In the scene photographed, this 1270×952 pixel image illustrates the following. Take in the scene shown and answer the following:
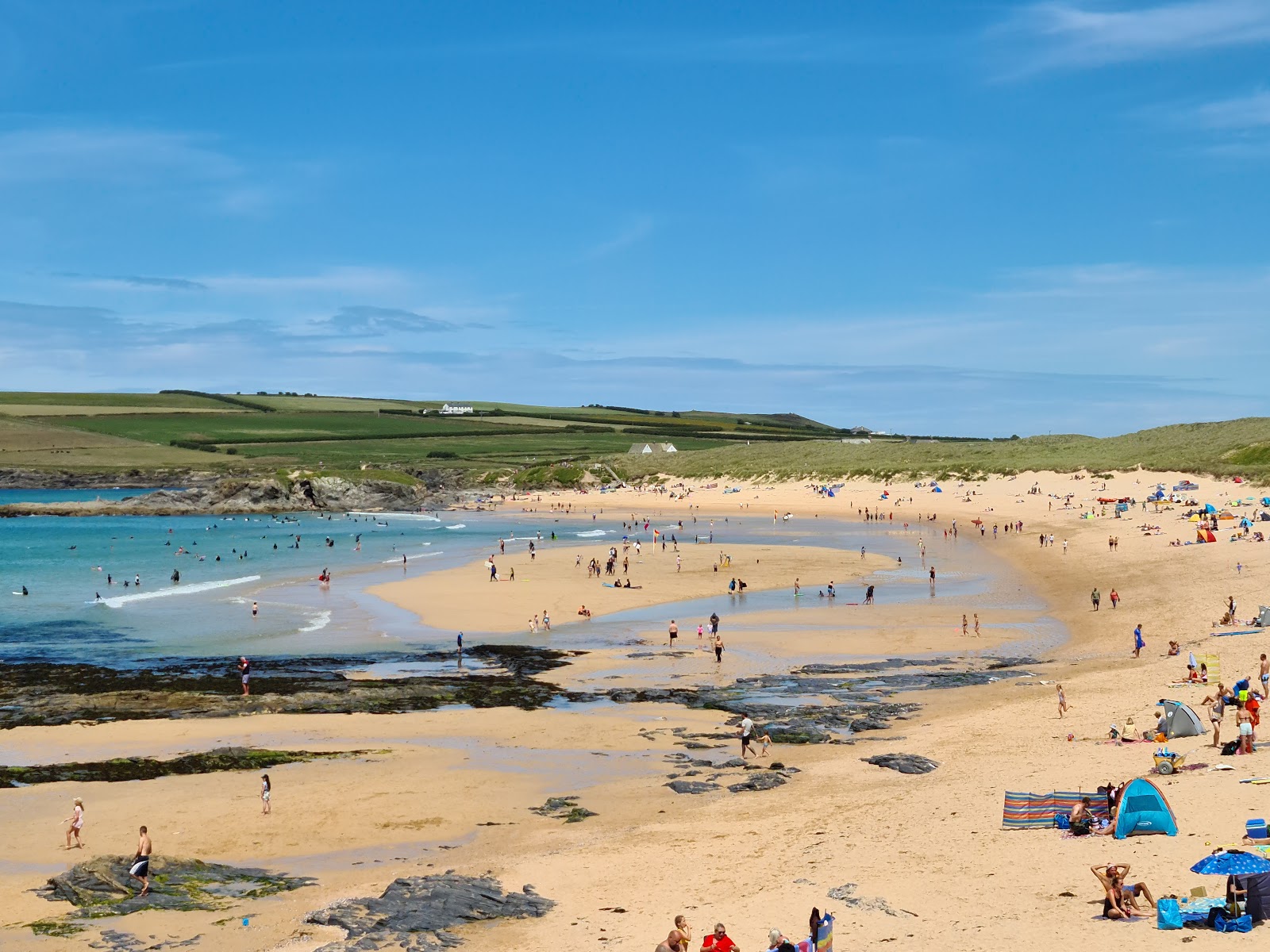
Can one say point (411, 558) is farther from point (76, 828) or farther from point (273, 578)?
point (76, 828)

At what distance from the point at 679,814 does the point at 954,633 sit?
19733mm

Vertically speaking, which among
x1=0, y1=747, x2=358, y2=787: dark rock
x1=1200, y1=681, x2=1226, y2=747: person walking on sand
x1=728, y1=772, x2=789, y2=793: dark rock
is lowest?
x1=0, y1=747, x2=358, y2=787: dark rock

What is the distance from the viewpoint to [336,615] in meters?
43.1

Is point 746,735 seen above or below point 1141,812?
below

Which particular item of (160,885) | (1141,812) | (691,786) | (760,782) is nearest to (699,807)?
(691,786)

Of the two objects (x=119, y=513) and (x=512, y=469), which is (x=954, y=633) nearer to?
(x=119, y=513)

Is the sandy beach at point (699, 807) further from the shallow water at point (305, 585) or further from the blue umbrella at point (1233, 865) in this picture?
the shallow water at point (305, 585)

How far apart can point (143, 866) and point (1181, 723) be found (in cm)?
1731

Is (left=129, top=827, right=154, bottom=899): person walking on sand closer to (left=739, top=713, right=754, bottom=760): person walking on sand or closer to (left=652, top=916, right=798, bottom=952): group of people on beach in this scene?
(left=652, top=916, right=798, bottom=952): group of people on beach

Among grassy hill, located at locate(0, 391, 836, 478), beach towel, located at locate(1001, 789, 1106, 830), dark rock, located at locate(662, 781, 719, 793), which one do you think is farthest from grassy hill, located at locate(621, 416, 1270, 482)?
beach towel, located at locate(1001, 789, 1106, 830)

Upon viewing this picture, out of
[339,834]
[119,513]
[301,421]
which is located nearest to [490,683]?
[339,834]

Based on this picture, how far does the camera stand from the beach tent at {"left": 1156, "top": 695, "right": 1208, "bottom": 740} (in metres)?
20.0

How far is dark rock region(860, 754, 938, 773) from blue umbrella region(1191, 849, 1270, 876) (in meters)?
7.93

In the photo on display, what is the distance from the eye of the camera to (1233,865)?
12.2 meters
